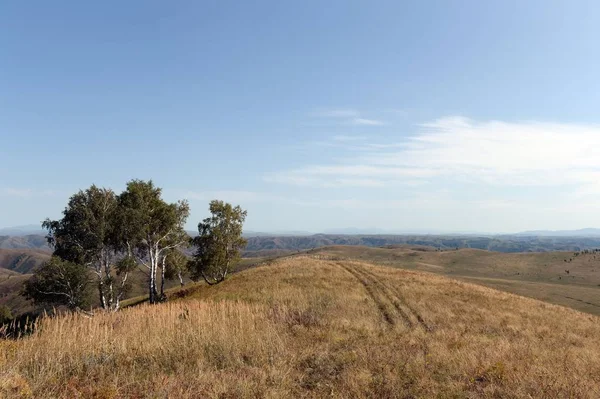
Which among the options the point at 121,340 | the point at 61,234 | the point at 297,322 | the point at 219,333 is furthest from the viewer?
the point at 61,234

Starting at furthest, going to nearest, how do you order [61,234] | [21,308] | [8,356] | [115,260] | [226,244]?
[21,308]
[226,244]
[115,260]
[61,234]
[8,356]

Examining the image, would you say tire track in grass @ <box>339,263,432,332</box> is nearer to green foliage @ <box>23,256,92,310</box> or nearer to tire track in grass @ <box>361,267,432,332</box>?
tire track in grass @ <box>361,267,432,332</box>

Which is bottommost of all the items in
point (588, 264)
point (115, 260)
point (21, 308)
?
point (21, 308)

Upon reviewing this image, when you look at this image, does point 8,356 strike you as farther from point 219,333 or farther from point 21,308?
point 21,308

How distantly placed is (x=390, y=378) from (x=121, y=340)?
7.35 meters

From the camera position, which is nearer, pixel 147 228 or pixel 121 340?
pixel 121 340

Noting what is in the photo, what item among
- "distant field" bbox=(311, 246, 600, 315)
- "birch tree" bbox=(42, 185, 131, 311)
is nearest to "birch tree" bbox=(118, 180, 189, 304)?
"birch tree" bbox=(42, 185, 131, 311)

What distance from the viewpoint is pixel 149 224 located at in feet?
124

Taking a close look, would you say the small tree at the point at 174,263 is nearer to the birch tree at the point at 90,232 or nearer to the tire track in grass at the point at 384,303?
the birch tree at the point at 90,232

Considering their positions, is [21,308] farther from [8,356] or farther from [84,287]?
[8,356]

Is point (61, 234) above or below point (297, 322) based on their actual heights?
above

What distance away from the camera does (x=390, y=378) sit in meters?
8.85

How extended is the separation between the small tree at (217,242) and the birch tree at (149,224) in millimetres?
2960

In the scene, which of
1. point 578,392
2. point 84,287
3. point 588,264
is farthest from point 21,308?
point 588,264
